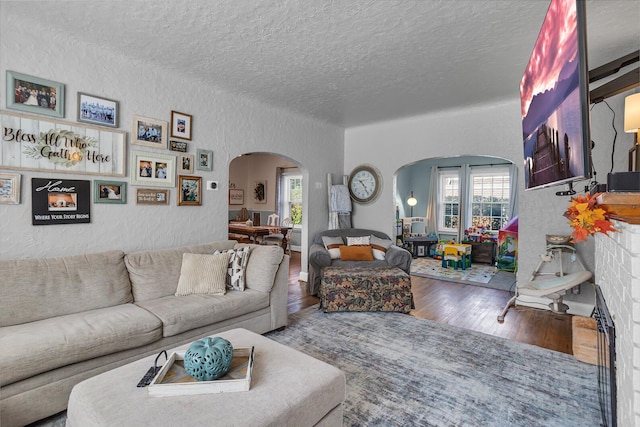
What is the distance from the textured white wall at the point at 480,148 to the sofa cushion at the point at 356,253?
108cm

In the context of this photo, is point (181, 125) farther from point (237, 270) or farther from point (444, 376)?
point (444, 376)

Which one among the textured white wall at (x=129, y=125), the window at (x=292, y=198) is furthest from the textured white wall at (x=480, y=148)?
the window at (x=292, y=198)

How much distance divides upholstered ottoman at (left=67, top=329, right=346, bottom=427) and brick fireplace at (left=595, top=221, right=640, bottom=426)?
122 cm

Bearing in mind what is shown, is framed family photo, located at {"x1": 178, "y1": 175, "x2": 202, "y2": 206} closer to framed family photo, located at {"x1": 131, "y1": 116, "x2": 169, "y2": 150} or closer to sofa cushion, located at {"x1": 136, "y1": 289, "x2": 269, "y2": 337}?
framed family photo, located at {"x1": 131, "y1": 116, "x2": 169, "y2": 150}

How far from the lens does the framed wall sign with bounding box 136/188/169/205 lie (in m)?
3.11

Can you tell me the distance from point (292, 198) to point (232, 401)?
7200 millimetres

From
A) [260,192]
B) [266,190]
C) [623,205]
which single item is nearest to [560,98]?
[623,205]

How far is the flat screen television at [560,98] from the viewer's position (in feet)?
3.95

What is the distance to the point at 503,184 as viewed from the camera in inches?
292

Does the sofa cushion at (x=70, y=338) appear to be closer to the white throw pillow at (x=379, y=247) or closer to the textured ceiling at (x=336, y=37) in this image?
the textured ceiling at (x=336, y=37)

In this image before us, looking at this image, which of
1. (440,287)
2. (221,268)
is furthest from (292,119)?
(440,287)

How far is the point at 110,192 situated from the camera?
291 centimetres

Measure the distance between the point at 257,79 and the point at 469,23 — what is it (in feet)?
6.95

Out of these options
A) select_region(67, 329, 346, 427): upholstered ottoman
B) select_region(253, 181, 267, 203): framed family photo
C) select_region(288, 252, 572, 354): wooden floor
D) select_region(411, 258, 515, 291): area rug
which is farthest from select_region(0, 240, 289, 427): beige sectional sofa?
select_region(253, 181, 267, 203): framed family photo
